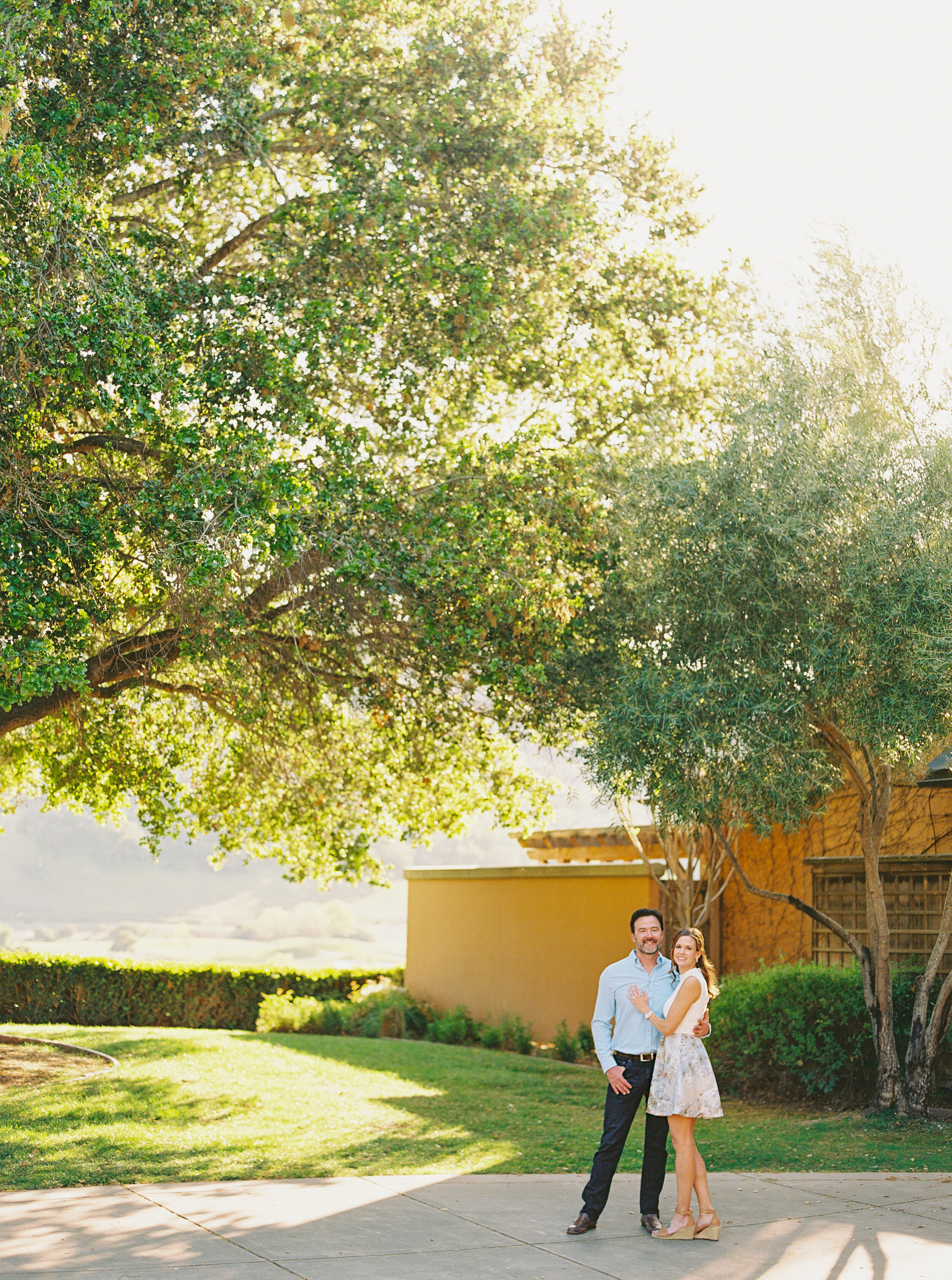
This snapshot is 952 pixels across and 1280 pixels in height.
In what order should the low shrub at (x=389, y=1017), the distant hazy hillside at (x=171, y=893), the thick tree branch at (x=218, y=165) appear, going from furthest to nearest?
the distant hazy hillside at (x=171, y=893) → the low shrub at (x=389, y=1017) → the thick tree branch at (x=218, y=165)

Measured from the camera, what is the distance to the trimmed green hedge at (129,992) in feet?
64.2

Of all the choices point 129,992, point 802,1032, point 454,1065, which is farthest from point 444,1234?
point 129,992

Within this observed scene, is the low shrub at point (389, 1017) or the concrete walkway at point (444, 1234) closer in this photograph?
the concrete walkway at point (444, 1234)

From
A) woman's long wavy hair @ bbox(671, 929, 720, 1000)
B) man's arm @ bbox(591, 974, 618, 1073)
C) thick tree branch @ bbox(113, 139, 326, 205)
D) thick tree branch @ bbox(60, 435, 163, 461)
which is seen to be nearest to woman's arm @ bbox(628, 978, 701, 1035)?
woman's long wavy hair @ bbox(671, 929, 720, 1000)

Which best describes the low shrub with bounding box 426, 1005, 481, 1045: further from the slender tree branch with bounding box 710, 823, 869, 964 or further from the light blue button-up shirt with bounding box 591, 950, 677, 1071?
the light blue button-up shirt with bounding box 591, 950, 677, 1071

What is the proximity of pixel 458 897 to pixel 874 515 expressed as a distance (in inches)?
472

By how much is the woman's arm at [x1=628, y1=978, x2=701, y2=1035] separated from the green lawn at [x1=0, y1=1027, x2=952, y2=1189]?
261cm

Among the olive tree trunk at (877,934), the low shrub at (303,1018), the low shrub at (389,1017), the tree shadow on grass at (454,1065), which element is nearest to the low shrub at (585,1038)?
the tree shadow on grass at (454,1065)

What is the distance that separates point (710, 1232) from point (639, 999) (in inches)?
48.4

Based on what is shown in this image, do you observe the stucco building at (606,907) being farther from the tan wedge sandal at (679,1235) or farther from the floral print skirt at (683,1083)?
the tan wedge sandal at (679,1235)

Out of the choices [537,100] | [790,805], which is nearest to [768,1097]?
[790,805]

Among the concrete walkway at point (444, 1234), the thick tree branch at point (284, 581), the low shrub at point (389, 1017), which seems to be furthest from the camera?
the low shrub at point (389, 1017)

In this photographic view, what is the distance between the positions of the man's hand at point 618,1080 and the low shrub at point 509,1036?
11.1 meters

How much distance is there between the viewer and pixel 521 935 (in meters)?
18.4
